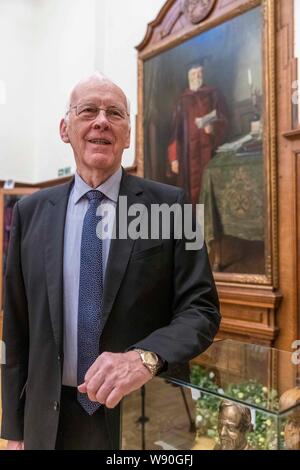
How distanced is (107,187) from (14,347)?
0.73 metres

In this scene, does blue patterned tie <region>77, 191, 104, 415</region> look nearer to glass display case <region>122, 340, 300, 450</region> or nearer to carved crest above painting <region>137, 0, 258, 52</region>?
glass display case <region>122, 340, 300, 450</region>

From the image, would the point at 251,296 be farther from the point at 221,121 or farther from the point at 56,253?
the point at 56,253

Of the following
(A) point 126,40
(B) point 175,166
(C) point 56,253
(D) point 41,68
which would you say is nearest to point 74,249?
(C) point 56,253

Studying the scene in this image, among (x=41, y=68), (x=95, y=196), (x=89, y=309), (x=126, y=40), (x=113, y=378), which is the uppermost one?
(x=41, y=68)

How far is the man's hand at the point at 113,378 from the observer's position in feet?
3.56

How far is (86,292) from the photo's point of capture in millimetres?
1497

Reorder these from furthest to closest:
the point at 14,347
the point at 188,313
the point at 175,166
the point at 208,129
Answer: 1. the point at 175,166
2. the point at 208,129
3. the point at 14,347
4. the point at 188,313

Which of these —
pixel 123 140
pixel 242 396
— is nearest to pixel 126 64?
pixel 123 140

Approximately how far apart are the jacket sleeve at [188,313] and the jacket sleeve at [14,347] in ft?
2.06

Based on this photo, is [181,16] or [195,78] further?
[181,16]

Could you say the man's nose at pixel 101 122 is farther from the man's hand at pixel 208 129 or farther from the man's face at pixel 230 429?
the man's hand at pixel 208 129

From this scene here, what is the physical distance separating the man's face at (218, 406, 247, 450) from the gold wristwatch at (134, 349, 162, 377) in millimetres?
211

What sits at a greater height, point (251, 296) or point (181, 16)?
point (181, 16)

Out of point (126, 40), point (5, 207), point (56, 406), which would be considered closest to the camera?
point (56, 406)
